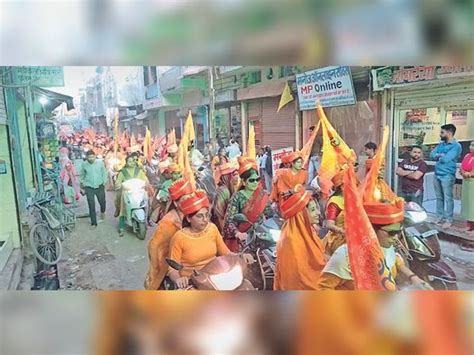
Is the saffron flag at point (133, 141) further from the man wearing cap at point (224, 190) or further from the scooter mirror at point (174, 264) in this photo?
Result: the scooter mirror at point (174, 264)

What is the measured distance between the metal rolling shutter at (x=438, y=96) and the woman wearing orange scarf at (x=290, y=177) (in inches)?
18.5

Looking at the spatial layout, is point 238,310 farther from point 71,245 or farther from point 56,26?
point 56,26

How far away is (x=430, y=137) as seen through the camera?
1.59m

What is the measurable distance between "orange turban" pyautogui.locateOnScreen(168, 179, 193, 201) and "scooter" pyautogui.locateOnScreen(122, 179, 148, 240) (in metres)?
0.12

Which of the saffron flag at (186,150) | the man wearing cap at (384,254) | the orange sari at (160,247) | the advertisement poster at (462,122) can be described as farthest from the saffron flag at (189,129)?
the advertisement poster at (462,122)

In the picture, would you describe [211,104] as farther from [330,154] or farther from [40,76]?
[40,76]

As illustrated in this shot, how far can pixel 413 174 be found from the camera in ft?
5.29

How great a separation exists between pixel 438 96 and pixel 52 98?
1602 millimetres

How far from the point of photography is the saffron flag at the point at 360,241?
165cm

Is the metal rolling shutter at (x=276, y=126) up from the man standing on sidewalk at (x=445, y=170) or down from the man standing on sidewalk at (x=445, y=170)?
up

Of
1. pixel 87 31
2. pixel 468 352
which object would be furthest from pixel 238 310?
pixel 87 31

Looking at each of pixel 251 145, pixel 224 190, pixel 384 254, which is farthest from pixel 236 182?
pixel 384 254

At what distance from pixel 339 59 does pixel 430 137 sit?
0.51 meters

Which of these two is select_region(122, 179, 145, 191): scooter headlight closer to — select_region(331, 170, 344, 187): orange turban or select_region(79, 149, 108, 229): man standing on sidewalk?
select_region(79, 149, 108, 229): man standing on sidewalk
